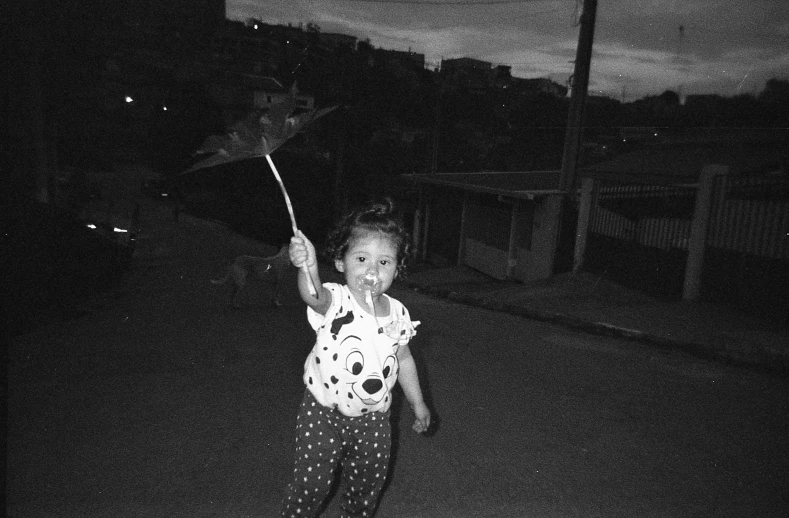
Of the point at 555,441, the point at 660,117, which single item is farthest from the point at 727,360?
the point at 660,117

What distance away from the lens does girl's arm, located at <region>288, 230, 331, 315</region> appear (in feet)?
8.89

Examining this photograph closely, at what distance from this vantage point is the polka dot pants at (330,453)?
3000 mm

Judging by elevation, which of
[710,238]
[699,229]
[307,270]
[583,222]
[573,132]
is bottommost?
[583,222]

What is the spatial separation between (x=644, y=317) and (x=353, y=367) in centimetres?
854

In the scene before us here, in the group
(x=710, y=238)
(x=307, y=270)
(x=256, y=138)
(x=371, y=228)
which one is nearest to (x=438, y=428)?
(x=371, y=228)

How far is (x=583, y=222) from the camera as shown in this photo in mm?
Answer: 14844

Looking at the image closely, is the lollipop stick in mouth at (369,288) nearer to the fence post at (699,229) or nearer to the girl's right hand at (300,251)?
the girl's right hand at (300,251)

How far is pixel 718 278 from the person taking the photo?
1130 centimetres

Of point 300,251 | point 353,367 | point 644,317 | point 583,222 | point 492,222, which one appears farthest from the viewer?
point 492,222

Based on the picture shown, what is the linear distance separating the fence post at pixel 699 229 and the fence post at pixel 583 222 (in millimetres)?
3113

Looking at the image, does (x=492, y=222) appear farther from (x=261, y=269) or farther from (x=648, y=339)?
(x=648, y=339)

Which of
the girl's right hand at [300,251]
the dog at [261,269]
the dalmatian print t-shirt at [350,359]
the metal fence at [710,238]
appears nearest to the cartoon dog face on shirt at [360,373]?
the dalmatian print t-shirt at [350,359]

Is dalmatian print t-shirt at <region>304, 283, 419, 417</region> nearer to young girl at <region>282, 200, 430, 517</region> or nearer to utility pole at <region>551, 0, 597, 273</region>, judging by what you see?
young girl at <region>282, 200, 430, 517</region>

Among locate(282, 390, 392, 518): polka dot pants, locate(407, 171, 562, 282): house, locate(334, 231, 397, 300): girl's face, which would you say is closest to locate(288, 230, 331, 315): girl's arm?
locate(334, 231, 397, 300): girl's face
